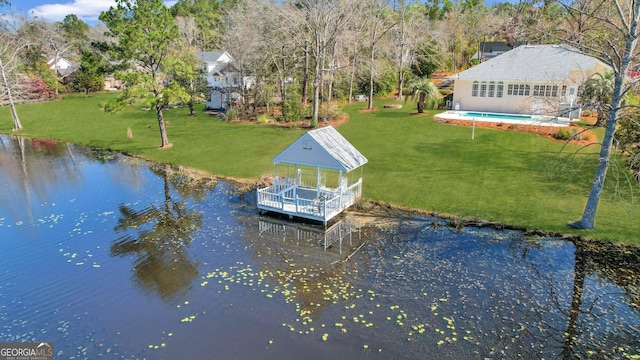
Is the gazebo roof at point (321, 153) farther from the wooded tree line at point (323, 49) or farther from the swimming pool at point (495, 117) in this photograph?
the swimming pool at point (495, 117)

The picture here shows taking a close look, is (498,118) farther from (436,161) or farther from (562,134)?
(436,161)

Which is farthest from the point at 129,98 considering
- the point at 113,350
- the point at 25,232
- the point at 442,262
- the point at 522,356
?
the point at 522,356

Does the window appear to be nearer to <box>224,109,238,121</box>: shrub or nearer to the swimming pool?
the swimming pool

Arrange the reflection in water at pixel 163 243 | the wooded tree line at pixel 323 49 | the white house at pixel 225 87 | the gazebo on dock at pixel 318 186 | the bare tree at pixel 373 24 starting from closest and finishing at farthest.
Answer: the reflection in water at pixel 163 243
the wooded tree line at pixel 323 49
the gazebo on dock at pixel 318 186
the bare tree at pixel 373 24
the white house at pixel 225 87

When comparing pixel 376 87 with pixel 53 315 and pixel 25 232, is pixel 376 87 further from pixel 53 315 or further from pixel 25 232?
pixel 53 315

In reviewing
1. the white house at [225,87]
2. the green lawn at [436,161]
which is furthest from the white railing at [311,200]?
the white house at [225,87]
